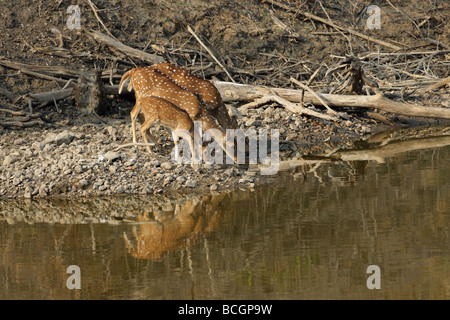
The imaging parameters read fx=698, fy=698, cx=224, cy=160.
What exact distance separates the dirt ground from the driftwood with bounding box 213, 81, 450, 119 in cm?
29

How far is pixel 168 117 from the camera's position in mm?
10117

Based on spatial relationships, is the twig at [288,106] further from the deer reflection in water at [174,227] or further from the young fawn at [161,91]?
the deer reflection in water at [174,227]

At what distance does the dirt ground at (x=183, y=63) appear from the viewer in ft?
32.7

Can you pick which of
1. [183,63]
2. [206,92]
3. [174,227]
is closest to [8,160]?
[206,92]

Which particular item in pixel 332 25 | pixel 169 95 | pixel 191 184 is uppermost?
pixel 332 25

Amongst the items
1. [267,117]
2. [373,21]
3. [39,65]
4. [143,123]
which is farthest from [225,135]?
[373,21]

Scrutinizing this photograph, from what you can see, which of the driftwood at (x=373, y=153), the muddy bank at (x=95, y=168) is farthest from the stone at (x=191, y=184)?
the driftwood at (x=373, y=153)

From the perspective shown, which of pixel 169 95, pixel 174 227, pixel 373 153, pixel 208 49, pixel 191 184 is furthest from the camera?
pixel 208 49

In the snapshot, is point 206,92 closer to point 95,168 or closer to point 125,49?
point 95,168

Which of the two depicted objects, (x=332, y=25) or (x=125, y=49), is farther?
(x=332, y=25)

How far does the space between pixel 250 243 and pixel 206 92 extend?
3.98 m

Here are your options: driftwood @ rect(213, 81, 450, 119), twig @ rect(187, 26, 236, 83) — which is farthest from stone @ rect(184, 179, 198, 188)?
twig @ rect(187, 26, 236, 83)

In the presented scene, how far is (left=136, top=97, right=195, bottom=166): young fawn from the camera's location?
10117mm

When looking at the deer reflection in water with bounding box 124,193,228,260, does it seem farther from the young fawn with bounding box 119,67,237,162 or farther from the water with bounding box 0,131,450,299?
the young fawn with bounding box 119,67,237,162
